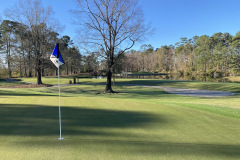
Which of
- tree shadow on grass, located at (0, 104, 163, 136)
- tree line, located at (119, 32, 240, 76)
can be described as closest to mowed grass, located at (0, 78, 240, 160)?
tree shadow on grass, located at (0, 104, 163, 136)

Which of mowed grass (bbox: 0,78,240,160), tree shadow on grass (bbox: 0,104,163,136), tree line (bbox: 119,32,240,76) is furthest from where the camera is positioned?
tree line (bbox: 119,32,240,76)

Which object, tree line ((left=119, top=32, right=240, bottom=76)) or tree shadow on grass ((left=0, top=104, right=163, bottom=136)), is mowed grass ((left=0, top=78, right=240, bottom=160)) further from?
tree line ((left=119, top=32, right=240, bottom=76))

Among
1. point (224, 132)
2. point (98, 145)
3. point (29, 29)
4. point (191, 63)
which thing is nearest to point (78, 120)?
point (98, 145)

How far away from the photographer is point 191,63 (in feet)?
231

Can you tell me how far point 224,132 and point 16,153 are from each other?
→ 4684mm

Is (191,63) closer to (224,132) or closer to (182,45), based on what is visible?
(182,45)

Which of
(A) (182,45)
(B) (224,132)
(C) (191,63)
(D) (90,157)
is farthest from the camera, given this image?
(A) (182,45)

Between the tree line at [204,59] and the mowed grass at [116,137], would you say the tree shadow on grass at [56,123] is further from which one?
the tree line at [204,59]

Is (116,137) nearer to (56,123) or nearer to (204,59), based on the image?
(56,123)

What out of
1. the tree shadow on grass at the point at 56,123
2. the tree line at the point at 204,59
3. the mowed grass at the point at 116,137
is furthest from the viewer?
the tree line at the point at 204,59

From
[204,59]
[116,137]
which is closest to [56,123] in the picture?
[116,137]

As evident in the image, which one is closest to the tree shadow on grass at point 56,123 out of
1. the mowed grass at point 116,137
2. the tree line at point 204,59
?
the mowed grass at point 116,137

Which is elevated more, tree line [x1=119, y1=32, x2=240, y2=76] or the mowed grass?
tree line [x1=119, y1=32, x2=240, y2=76]

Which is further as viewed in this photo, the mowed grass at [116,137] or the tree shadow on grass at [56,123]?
the tree shadow on grass at [56,123]
